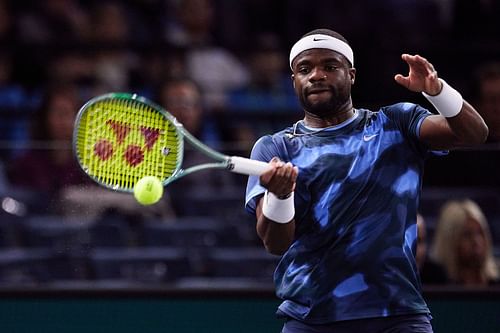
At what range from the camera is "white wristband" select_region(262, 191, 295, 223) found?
430 centimetres

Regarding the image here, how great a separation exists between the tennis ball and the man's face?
69 centimetres

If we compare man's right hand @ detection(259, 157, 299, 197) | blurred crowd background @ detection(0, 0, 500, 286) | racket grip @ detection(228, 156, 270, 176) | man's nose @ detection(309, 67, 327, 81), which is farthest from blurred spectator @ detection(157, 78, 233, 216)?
man's right hand @ detection(259, 157, 299, 197)

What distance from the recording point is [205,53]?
29.1 feet

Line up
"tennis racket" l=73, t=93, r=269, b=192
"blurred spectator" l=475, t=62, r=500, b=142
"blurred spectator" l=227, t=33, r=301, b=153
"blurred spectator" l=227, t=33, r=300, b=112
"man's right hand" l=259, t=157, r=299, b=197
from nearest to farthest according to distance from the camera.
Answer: "man's right hand" l=259, t=157, r=299, b=197, "tennis racket" l=73, t=93, r=269, b=192, "blurred spectator" l=475, t=62, r=500, b=142, "blurred spectator" l=227, t=33, r=301, b=153, "blurred spectator" l=227, t=33, r=300, b=112

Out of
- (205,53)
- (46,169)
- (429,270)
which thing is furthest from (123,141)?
(205,53)

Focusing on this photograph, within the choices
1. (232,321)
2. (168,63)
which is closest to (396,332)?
(232,321)

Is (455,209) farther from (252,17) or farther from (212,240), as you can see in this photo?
(252,17)

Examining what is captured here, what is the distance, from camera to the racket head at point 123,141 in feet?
15.3

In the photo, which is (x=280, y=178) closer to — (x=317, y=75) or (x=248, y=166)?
(x=248, y=166)

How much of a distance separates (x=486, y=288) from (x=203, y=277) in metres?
1.59

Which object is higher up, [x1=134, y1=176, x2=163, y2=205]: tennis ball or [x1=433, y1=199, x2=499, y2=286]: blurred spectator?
[x1=433, y1=199, x2=499, y2=286]: blurred spectator

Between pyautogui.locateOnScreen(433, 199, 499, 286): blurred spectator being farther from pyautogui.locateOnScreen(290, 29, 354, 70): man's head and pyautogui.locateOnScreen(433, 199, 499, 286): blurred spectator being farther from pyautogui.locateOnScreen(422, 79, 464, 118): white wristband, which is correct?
pyautogui.locateOnScreen(422, 79, 464, 118): white wristband

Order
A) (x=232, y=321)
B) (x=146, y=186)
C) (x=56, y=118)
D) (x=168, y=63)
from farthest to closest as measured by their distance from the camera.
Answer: (x=168, y=63), (x=56, y=118), (x=232, y=321), (x=146, y=186)

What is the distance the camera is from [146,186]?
4391mm
